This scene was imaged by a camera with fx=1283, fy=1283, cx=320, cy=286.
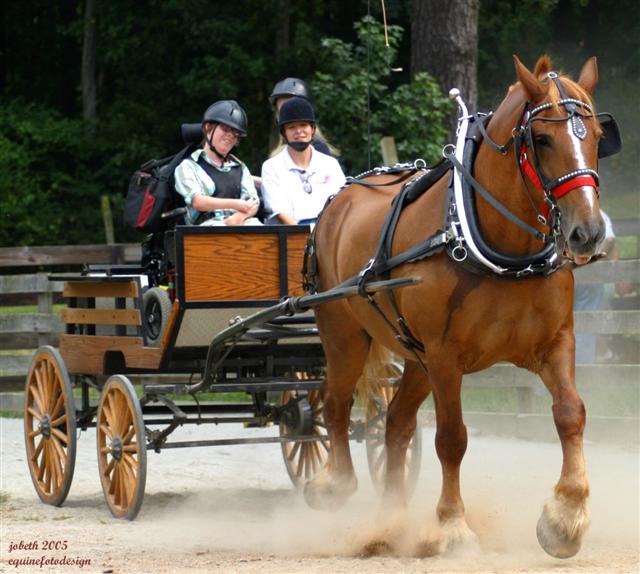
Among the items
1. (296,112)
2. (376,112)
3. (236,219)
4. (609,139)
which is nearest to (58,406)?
(236,219)

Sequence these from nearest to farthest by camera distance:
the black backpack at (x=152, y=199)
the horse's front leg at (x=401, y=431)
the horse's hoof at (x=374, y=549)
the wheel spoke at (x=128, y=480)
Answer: the horse's hoof at (x=374, y=549), the horse's front leg at (x=401, y=431), the wheel spoke at (x=128, y=480), the black backpack at (x=152, y=199)

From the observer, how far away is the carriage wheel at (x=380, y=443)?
7.17 m

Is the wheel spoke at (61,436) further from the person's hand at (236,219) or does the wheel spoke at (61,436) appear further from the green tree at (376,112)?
the green tree at (376,112)

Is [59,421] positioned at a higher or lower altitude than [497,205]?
lower

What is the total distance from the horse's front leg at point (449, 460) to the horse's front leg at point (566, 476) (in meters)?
0.37

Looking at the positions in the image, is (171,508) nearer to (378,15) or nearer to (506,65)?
(378,15)

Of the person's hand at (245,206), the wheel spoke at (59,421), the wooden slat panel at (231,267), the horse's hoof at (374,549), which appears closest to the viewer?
the horse's hoof at (374,549)

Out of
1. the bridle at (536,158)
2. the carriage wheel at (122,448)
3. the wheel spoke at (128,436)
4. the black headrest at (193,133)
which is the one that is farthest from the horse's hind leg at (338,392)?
the bridle at (536,158)

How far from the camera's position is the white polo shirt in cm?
716

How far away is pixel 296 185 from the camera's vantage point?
7.20m

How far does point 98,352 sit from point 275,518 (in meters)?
1.43

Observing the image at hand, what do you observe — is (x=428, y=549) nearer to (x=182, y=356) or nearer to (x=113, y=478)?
(x=182, y=356)

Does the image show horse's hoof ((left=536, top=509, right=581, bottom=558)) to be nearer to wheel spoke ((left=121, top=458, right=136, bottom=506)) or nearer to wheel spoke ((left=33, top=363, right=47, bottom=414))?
wheel spoke ((left=121, top=458, right=136, bottom=506))

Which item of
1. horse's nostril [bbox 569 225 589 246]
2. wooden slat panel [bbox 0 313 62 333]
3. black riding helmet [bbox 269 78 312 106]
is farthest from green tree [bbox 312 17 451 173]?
horse's nostril [bbox 569 225 589 246]
